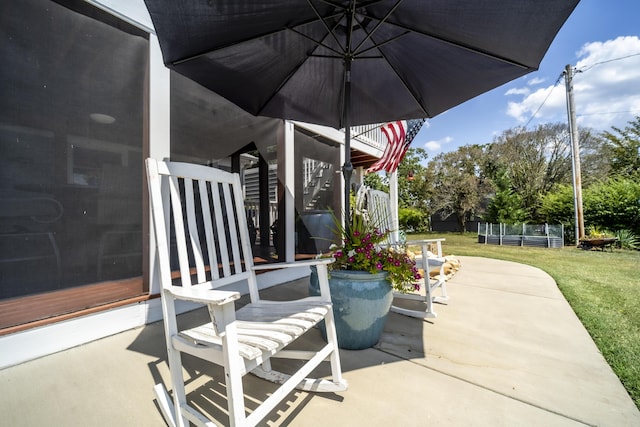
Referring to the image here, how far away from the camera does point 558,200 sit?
1053cm

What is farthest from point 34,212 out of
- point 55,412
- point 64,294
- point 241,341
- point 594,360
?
point 594,360

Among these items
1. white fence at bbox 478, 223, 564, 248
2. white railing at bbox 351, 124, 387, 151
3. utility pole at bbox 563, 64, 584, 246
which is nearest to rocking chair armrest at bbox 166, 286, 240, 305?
white railing at bbox 351, 124, 387, 151

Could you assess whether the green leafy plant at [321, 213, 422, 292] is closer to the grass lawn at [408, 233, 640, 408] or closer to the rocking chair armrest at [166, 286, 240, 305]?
the rocking chair armrest at [166, 286, 240, 305]

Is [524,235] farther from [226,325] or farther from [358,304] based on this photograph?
A: [226,325]

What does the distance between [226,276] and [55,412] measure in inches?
36.4

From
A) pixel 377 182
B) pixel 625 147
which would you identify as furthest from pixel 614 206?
pixel 377 182

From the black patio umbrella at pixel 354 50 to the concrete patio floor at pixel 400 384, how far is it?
1.38 m

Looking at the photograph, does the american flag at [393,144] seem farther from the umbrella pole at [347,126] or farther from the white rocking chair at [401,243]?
the umbrella pole at [347,126]

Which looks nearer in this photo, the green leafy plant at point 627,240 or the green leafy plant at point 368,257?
the green leafy plant at point 368,257

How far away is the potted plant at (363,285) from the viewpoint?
181 cm

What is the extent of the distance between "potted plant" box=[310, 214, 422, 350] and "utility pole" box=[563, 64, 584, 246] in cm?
1022

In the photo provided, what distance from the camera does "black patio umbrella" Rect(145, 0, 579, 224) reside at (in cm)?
155

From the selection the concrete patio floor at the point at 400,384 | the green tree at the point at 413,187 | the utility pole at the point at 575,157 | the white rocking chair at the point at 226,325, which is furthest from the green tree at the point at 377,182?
the white rocking chair at the point at 226,325

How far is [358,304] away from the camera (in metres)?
1.81
